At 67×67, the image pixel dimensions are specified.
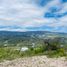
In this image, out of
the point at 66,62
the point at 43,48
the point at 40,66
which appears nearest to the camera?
the point at 40,66

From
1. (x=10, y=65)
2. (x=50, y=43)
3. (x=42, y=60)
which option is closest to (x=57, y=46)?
(x=50, y=43)

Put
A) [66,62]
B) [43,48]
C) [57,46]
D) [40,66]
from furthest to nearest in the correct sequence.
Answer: [43,48] → [57,46] → [66,62] → [40,66]

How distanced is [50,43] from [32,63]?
19.5m

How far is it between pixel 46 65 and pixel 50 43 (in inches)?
793

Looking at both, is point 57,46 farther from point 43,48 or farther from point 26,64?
point 26,64

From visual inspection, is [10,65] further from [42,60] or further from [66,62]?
[66,62]

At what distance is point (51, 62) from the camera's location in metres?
24.7

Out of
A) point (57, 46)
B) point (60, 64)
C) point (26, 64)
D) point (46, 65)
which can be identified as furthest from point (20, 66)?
point (57, 46)

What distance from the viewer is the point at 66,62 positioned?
24.5m

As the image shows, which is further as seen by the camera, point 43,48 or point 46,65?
point 43,48

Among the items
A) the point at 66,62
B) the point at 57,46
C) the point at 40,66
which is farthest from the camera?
the point at 57,46

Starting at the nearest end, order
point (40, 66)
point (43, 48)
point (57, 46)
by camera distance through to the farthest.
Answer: point (40, 66), point (57, 46), point (43, 48)

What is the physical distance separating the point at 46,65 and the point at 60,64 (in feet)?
5.34

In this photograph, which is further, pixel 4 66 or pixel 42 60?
pixel 42 60
